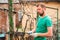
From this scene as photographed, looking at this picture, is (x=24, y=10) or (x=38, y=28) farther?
(x=24, y=10)

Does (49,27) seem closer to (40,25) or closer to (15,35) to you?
(40,25)

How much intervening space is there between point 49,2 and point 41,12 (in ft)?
20.4

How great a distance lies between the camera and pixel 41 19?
446 cm

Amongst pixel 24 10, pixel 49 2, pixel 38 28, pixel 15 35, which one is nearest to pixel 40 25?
pixel 38 28

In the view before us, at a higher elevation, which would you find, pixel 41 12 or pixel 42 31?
pixel 41 12

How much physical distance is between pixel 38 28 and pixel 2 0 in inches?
200

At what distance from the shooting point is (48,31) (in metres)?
4.25

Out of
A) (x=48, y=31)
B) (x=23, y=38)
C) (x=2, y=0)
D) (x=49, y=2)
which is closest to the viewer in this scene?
(x=48, y=31)

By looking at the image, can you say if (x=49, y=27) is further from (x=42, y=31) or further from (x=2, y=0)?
(x=2, y=0)

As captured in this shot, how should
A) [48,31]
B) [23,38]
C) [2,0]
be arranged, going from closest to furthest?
[48,31], [23,38], [2,0]

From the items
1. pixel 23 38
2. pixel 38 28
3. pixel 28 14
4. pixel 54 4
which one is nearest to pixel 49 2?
pixel 54 4

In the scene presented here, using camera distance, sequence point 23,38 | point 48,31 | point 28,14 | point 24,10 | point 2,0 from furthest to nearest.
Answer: point 2,0
point 28,14
point 24,10
point 23,38
point 48,31

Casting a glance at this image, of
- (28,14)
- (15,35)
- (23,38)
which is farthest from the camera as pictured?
(28,14)

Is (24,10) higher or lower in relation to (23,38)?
higher
